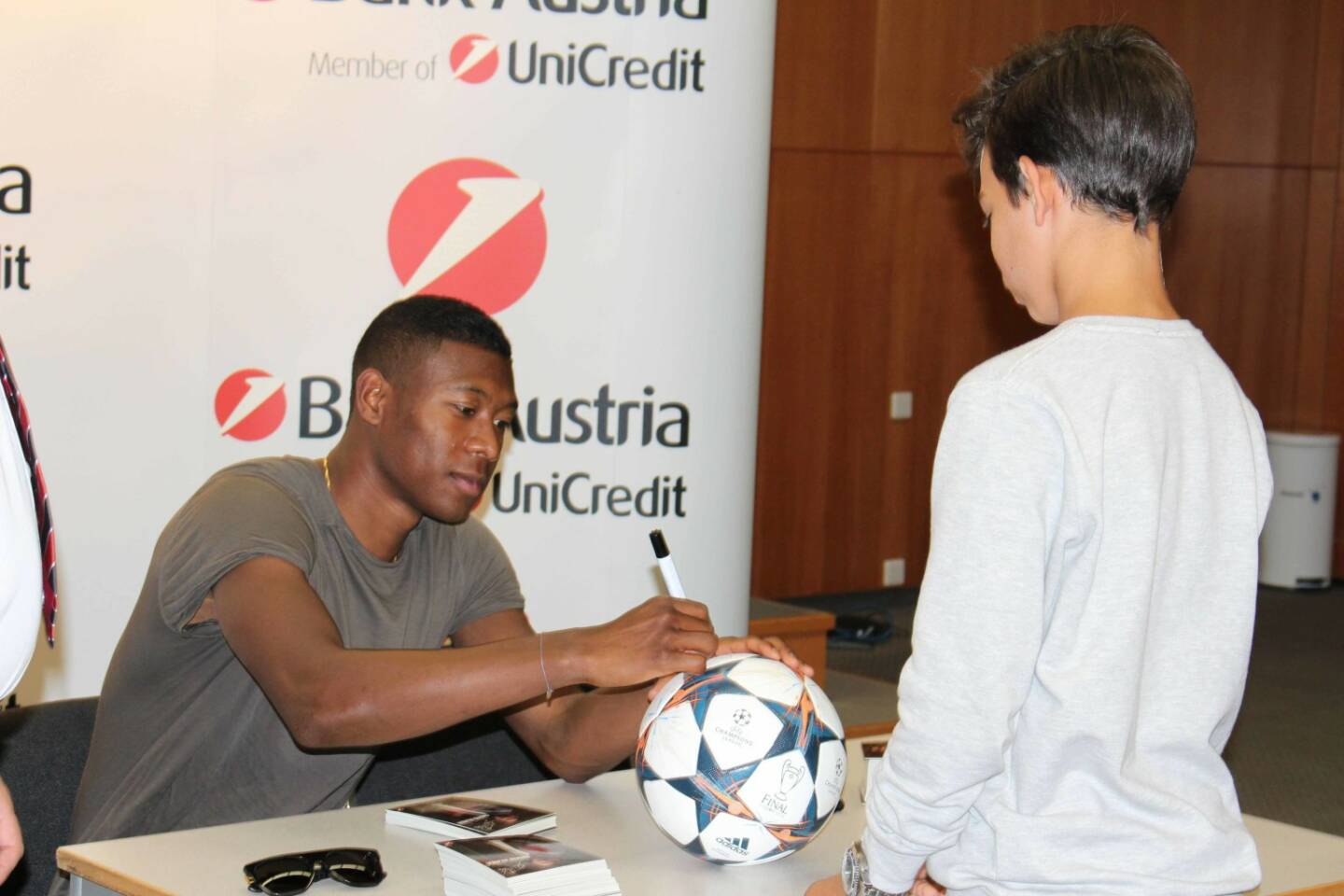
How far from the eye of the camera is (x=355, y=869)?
6.19 ft

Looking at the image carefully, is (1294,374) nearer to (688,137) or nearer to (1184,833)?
(688,137)

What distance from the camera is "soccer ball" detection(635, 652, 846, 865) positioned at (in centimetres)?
190

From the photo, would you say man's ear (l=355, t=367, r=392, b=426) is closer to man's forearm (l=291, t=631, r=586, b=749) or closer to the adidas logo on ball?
man's forearm (l=291, t=631, r=586, b=749)

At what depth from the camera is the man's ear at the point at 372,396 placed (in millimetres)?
2623

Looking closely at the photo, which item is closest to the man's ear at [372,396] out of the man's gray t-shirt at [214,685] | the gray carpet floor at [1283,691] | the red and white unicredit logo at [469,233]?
the man's gray t-shirt at [214,685]

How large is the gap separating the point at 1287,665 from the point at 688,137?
4.86 m

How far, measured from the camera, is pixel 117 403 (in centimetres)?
336

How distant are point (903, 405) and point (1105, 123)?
6.63 meters

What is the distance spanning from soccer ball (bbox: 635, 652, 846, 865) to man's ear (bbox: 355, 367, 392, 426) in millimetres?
875

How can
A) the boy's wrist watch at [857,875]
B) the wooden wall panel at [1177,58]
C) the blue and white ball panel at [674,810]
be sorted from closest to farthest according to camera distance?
the boy's wrist watch at [857,875]
the blue and white ball panel at [674,810]
the wooden wall panel at [1177,58]

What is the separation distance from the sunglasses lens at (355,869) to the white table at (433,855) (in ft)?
0.04

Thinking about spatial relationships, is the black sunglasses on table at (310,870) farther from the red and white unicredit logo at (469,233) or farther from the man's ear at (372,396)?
the red and white unicredit logo at (469,233)

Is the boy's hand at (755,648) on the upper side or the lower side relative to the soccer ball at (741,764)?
upper

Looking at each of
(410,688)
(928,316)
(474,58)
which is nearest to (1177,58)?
(928,316)
